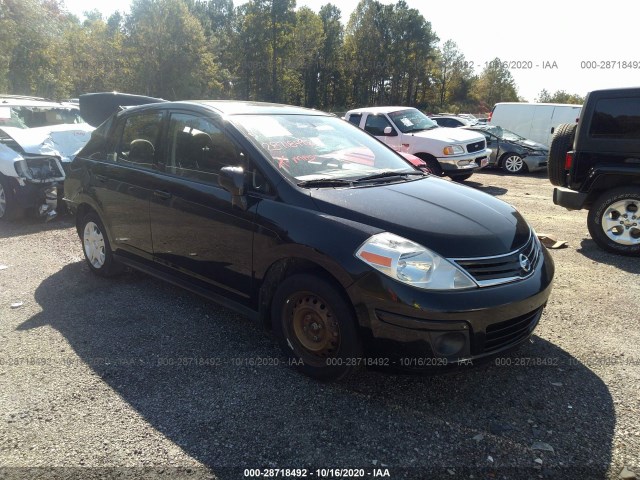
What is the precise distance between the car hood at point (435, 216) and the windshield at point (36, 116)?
7.21 meters

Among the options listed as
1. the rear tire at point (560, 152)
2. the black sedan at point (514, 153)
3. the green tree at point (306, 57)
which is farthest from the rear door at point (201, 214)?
the green tree at point (306, 57)

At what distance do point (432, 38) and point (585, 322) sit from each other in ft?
202

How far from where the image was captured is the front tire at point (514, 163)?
46.3 feet

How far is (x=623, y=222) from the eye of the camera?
6039 mm

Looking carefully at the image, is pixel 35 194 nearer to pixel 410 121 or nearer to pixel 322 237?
pixel 322 237

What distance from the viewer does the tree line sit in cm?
2228

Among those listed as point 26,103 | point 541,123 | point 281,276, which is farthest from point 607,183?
point 541,123

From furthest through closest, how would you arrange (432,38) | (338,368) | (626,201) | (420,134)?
(432,38)
(420,134)
(626,201)
(338,368)

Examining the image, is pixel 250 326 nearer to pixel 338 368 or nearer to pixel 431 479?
pixel 338 368

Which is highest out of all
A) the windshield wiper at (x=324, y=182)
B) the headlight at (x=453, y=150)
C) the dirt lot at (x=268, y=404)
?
the windshield wiper at (x=324, y=182)

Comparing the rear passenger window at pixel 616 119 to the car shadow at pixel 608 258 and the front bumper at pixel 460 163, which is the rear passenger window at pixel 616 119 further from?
the front bumper at pixel 460 163

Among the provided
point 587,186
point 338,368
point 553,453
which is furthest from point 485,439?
point 587,186

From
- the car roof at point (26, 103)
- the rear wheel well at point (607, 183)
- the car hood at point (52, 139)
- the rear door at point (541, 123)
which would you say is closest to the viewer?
the rear wheel well at point (607, 183)

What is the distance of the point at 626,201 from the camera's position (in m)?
5.98
